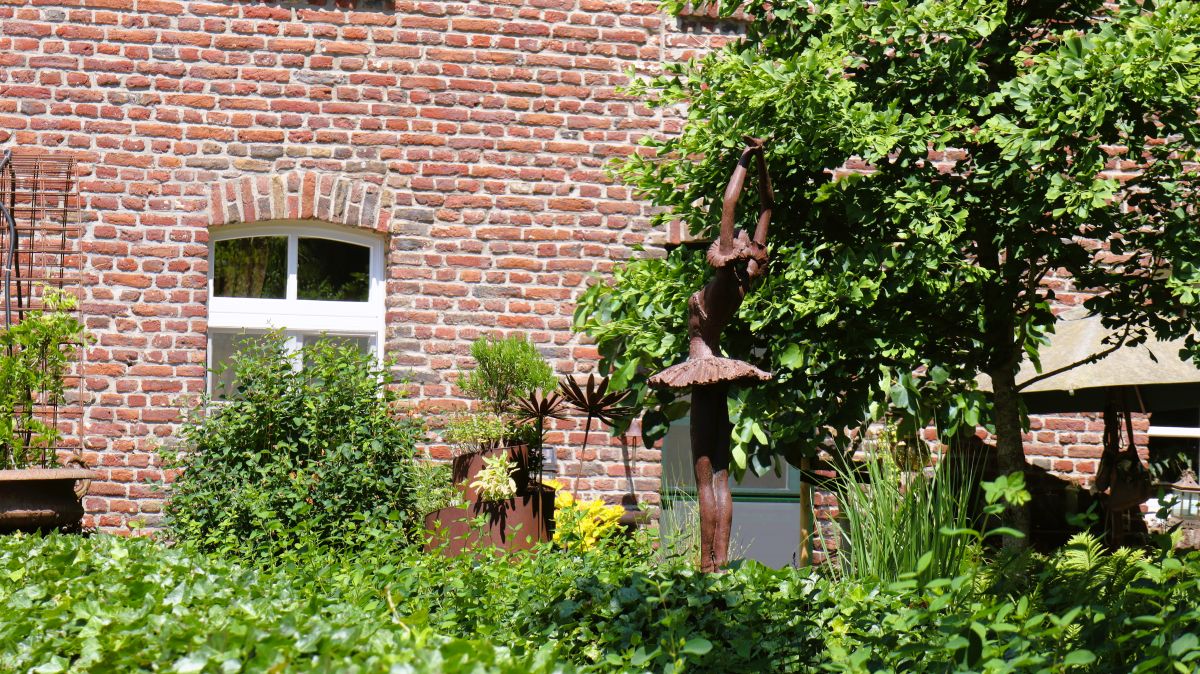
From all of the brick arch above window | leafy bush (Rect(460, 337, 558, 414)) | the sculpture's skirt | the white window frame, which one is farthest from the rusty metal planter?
the white window frame

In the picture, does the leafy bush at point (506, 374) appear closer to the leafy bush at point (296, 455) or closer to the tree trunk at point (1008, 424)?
the leafy bush at point (296, 455)

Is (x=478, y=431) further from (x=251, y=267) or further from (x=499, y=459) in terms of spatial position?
(x=251, y=267)

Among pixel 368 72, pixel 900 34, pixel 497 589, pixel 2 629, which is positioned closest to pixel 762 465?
pixel 497 589

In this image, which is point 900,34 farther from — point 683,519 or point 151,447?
point 151,447

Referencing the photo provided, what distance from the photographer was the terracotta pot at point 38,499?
529 centimetres

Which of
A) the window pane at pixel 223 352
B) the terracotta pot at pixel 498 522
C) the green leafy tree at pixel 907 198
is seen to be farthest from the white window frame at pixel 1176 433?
the window pane at pixel 223 352

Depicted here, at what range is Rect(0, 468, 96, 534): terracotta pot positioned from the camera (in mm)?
5285

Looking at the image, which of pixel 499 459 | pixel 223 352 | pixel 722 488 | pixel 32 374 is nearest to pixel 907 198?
pixel 722 488

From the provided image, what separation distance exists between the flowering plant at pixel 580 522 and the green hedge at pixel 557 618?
382 millimetres

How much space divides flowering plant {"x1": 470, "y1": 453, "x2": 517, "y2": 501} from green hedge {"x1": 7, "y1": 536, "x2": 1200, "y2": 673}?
1.47m

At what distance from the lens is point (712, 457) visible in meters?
3.52

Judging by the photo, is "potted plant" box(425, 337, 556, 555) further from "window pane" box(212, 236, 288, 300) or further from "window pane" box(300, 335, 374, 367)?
"window pane" box(212, 236, 288, 300)

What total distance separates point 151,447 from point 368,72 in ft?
8.38

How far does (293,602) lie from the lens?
10.1 feet
